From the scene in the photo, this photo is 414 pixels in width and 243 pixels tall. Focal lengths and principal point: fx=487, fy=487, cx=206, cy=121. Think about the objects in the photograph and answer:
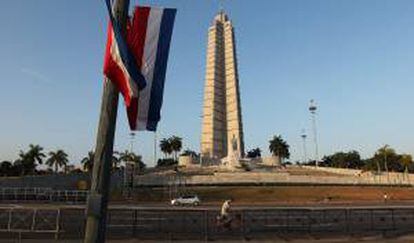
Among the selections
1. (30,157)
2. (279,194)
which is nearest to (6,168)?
(30,157)

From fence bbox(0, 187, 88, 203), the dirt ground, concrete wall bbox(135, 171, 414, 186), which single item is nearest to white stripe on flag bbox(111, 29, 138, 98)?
fence bbox(0, 187, 88, 203)

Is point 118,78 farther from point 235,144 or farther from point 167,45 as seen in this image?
point 235,144

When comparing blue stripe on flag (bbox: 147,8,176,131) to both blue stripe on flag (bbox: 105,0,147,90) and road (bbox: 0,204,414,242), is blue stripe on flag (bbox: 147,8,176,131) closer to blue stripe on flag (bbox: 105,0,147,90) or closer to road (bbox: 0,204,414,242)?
blue stripe on flag (bbox: 105,0,147,90)

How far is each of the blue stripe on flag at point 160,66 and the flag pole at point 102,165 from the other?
0.80 m

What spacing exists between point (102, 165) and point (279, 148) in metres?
→ 165

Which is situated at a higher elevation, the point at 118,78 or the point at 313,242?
the point at 118,78

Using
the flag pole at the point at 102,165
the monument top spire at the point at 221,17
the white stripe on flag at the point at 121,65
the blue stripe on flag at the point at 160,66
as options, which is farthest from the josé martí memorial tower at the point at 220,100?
the flag pole at the point at 102,165

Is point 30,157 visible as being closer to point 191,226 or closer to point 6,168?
point 6,168

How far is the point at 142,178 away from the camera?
338 ft

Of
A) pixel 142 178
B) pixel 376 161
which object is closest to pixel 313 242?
pixel 142 178

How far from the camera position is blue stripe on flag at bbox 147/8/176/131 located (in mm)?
7539

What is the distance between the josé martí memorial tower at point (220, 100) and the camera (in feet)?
440

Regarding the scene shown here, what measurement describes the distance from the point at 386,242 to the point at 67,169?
155m

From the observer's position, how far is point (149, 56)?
24.4 feet
